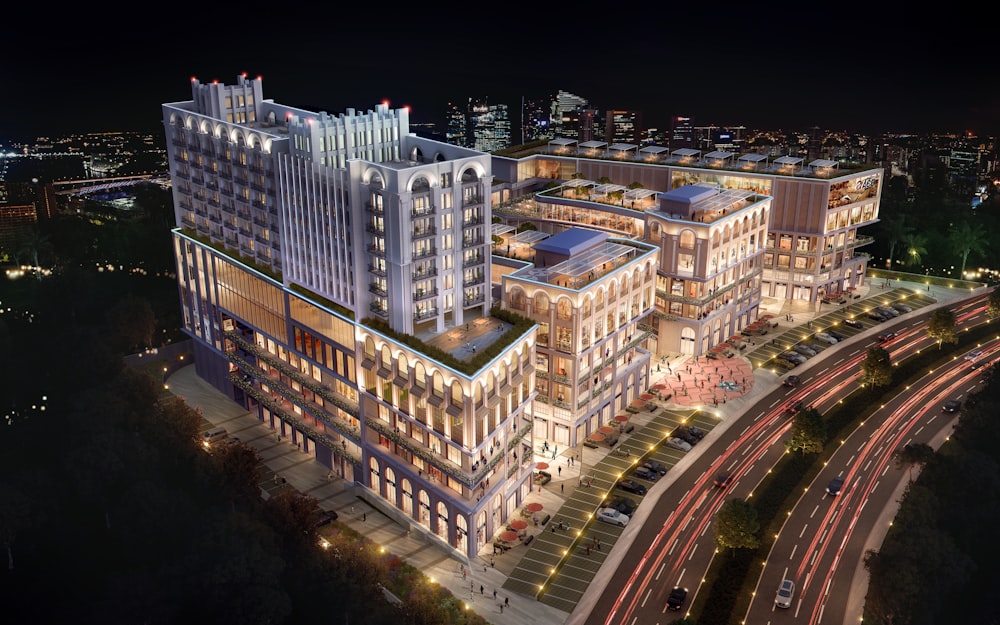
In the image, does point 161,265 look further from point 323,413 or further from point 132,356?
point 323,413

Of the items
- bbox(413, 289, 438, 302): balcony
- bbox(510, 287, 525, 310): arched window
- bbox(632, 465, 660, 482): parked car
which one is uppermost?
bbox(413, 289, 438, 302): balcony

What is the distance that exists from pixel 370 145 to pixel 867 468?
287 ft

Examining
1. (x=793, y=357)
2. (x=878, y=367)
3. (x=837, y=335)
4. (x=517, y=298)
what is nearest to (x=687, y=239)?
(x=793, y=357)

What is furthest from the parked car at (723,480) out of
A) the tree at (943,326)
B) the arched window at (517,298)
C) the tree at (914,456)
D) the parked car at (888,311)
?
the parked car at (888,311)

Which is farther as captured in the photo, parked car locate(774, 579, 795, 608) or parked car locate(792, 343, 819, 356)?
parked car locate(792, 343, 819, 356)

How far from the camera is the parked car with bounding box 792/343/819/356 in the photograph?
6191 inches

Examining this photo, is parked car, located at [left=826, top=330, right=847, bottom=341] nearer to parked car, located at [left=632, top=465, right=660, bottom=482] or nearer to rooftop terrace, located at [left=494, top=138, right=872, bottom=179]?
rooftop terrace, located at [left=494, top=138, right=872, bottom=179]

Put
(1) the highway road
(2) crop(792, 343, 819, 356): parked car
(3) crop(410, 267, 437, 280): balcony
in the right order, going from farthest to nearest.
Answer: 1. (2) crop(792, 343, 819, 356): parked car
2. (3) crop(410, 267, 437, 280): balcony
3. (1) the highway road

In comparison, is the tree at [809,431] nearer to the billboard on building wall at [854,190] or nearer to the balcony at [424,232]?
the balcony at [424,232]

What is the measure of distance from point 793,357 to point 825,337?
13472 millimetres

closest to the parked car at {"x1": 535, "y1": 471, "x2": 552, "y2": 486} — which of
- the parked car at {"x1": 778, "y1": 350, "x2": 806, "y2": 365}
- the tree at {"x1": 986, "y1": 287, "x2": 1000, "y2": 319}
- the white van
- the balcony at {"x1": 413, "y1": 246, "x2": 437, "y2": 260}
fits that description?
the balcony at {"x1": 413, "y1": 246, "x2": 437, "y2": 260}

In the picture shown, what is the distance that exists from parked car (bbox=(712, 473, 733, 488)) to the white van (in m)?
77.8

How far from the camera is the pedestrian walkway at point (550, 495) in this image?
98.1 m

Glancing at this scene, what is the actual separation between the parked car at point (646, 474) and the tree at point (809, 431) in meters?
22.3
